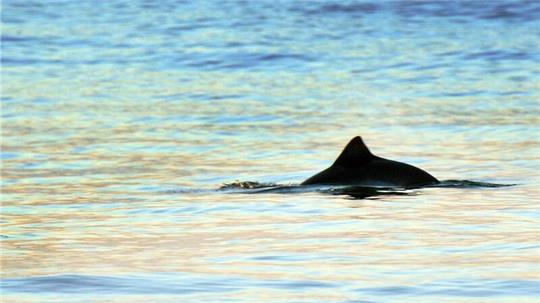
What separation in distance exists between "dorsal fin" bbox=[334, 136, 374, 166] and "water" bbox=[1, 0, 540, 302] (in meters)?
0.39

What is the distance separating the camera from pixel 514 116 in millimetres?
20094

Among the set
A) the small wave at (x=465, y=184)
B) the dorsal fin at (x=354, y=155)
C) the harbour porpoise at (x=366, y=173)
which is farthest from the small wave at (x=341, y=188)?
the dorsal fin at (x=354, y=155)

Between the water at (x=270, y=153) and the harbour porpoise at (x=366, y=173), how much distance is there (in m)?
0.32

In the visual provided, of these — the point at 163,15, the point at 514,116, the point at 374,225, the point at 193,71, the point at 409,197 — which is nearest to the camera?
the point at 374,225

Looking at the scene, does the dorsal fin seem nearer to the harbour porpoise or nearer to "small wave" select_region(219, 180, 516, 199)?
the harbour porpoise

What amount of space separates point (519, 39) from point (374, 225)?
21.6 meters

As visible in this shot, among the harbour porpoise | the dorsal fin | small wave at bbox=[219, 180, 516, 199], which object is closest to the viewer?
small wave at bbox=[219, 180, 516, 199]

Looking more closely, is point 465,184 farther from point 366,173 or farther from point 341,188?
point 341,188

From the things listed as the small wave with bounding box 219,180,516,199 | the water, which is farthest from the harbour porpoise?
the water

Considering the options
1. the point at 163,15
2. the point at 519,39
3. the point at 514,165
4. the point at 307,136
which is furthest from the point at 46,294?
the point at 163,15

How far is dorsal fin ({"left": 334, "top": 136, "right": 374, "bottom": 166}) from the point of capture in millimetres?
13312

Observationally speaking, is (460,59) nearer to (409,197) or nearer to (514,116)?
(514,116)

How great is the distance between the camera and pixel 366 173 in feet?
44.2

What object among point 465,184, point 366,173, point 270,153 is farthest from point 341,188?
point 270,153
